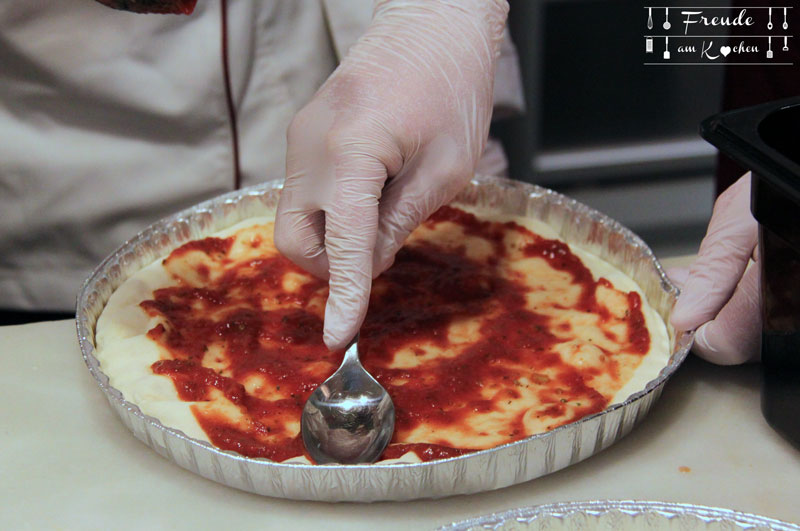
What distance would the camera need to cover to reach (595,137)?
382 centimetres

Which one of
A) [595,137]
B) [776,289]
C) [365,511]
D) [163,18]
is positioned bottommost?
[595,137]

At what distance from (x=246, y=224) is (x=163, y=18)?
17.6 inches

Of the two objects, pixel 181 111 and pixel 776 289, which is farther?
pixel 181 111

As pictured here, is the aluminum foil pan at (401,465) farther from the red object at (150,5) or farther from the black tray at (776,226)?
the red object at (150,5)

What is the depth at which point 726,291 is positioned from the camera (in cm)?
138

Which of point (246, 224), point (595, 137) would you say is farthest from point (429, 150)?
point (595, 137)

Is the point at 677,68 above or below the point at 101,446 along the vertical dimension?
below

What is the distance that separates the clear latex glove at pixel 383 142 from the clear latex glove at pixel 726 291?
1.37 feet

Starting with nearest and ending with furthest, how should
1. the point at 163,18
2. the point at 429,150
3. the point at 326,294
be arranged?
the point at 429,150 < the point at 326,294 < the point at 163,18

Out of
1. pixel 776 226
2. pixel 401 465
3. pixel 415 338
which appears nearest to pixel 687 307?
pixel 776 226

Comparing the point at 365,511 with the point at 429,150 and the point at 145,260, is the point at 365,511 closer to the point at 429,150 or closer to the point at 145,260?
the point at 429,150

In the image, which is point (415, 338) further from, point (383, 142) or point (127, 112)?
point (127, 112)

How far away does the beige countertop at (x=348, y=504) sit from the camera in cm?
116

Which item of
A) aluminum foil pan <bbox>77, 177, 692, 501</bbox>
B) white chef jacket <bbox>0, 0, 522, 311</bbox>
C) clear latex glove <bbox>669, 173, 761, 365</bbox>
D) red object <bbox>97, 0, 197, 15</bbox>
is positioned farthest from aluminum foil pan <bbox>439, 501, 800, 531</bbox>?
white chef jacket <bbox>0, 0, 522, 311</bbox>
